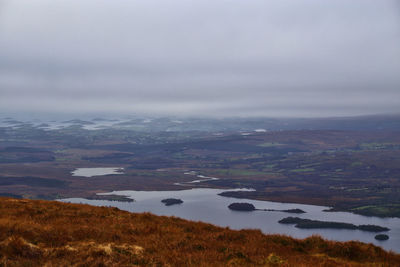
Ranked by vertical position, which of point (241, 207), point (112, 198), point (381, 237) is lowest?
point (112, 198)

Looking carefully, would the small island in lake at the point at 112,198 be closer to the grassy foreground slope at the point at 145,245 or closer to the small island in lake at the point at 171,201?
the small island in lake at the point at 171,201

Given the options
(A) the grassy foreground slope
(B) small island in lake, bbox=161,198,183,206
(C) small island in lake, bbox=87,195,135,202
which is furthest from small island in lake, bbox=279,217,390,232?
(A) the grassy foreground slope

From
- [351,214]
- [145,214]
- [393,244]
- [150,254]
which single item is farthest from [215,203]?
[150,254]

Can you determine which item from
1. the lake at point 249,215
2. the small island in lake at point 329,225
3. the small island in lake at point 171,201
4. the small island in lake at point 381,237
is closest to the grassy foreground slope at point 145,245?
the lake at point 249,215

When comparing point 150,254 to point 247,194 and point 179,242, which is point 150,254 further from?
point 247,194

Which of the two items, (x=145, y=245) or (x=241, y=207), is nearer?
(x=145, y=245)

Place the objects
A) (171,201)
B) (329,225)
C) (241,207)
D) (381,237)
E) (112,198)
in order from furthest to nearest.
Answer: (112,198), (171,201), (241,207), (329,225), (381,237)

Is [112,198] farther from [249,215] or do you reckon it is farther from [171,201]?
[249,215]

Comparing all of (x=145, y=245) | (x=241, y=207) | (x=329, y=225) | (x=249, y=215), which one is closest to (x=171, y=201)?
(x=241, y=207)
